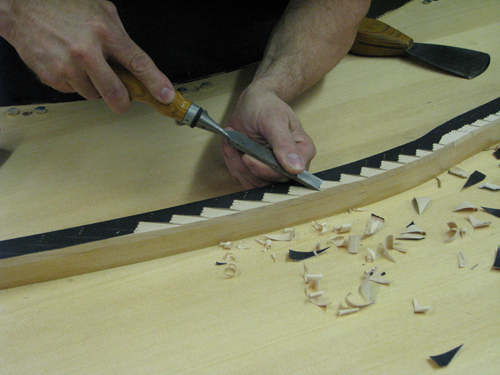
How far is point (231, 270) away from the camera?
39.9 inches

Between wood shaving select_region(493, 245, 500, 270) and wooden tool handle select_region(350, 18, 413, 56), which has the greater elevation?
wooden tool handle select_region(350, 18, 413, 56)

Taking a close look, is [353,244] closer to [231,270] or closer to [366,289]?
[366,289]

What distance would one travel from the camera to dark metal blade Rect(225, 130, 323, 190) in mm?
1092

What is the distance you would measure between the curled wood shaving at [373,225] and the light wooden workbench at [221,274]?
0.6 inches

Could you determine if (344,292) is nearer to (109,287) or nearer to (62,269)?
(109,287)

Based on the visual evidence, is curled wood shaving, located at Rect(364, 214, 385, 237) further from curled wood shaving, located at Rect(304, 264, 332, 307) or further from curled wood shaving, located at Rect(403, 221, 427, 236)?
curled wood shaving, located at Rect(304, 264, 332, 307)

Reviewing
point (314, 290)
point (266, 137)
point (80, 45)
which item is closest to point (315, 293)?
point (314, 290)

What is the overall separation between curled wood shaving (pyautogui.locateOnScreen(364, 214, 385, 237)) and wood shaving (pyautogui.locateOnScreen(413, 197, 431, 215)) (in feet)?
0.34

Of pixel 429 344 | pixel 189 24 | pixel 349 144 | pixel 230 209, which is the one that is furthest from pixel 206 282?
pixel 189 24

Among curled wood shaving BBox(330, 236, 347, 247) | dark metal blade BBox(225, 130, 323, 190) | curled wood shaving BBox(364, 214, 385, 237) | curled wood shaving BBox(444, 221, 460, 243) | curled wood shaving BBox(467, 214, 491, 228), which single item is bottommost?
curled wood shaving BBox(330, 236, 347, 247)

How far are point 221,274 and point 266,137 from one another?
407 millimetres

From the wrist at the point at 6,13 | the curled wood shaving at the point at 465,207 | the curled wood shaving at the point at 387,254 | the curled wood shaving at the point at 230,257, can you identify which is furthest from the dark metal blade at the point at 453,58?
the wrist at the point at 6,13

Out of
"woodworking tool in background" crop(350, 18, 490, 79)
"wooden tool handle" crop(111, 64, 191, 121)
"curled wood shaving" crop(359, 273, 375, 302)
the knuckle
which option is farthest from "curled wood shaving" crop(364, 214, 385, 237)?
"woodworking tool in background" crop(350, 18, 490, 79)

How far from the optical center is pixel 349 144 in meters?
1.31
